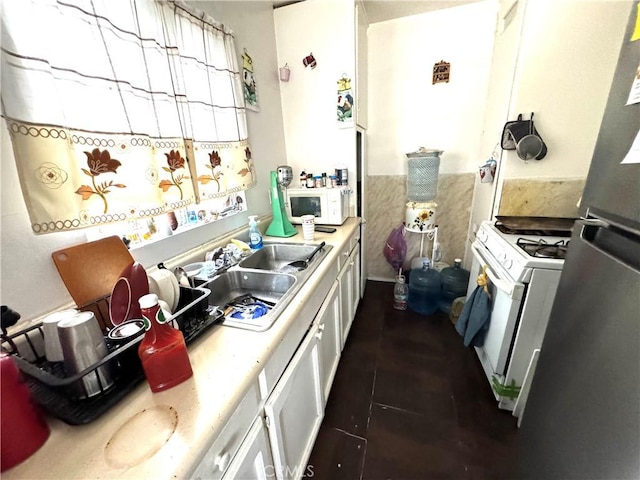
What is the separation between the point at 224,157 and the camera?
1.33 m

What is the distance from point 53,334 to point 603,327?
1262 millimetres

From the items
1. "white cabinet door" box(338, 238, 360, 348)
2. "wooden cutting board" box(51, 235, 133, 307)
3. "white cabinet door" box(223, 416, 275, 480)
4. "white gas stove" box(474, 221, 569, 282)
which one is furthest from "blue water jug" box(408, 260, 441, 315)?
"wooden cutting board" box(51, 235, 133, 307)

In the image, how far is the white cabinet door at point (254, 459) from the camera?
0.62m

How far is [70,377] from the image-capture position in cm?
50

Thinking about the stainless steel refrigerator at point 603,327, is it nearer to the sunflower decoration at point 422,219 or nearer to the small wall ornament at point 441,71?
the sunflower decoration at point 422,219

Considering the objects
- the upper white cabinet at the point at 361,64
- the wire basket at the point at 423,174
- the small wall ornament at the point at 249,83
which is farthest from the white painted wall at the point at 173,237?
the wire basket at the point at 423,174

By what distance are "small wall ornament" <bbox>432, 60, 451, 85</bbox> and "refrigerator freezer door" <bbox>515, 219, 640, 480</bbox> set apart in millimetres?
1895

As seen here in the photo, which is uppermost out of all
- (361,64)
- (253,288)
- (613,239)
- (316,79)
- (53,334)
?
(361,64)

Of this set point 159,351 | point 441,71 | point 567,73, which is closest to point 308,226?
point 159,351

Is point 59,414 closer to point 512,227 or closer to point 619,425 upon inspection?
point 619,425

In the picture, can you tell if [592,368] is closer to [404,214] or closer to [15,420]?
[15,420]

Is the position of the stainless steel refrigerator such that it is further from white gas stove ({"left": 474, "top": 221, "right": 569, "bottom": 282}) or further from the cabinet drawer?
the cabinet drawer

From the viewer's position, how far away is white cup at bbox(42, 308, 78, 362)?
553 mm

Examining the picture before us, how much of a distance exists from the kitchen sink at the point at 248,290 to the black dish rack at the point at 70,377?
0.30 meters
